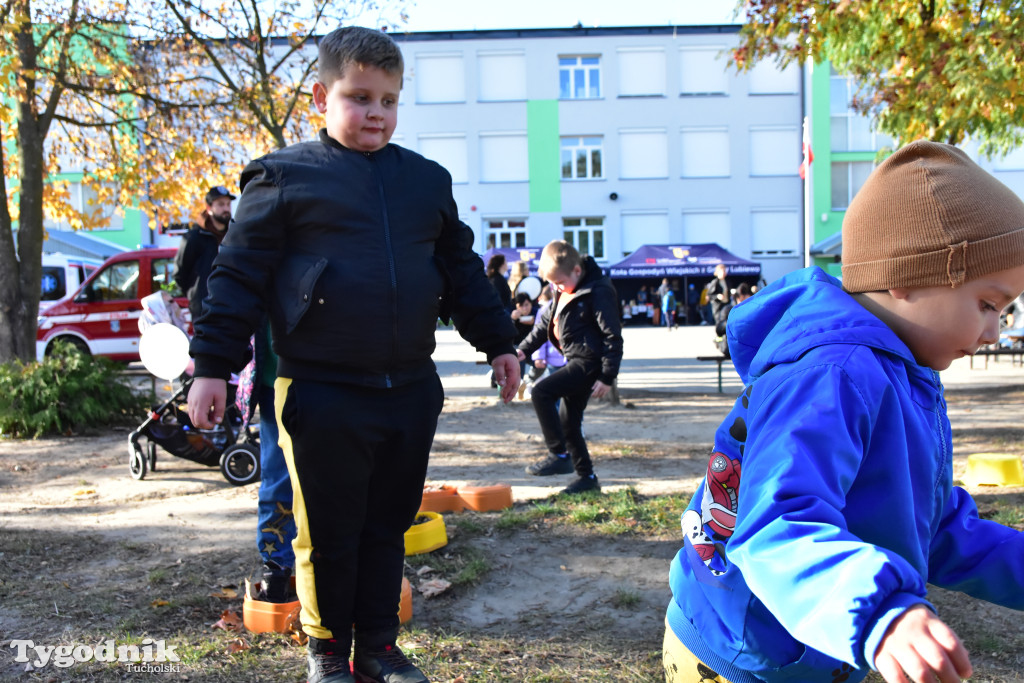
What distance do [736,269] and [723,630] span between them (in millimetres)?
31019

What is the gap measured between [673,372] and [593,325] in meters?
8.28

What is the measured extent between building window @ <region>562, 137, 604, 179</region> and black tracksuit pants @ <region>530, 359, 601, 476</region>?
28768 mm

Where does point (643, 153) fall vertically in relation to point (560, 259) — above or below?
above

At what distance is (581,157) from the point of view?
111 ft

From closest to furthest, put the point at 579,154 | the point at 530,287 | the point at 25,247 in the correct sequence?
1. the point at 25,247
2. the point at 530,287
3. the point at 579,154

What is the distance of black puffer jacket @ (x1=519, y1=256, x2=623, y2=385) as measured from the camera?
557 centimetres

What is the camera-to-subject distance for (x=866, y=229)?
1.51 metres

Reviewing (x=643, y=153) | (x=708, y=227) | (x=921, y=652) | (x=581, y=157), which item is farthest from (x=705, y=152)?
(x=921, y=652)

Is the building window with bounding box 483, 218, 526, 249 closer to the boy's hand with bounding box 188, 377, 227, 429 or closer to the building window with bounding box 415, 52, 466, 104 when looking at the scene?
the building window with bounding box 415, 52, 466, 104

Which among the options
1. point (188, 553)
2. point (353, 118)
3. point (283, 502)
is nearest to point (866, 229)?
point (353, 118)

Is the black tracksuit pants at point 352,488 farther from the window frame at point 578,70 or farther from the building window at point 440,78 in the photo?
the window frame at point 578,70

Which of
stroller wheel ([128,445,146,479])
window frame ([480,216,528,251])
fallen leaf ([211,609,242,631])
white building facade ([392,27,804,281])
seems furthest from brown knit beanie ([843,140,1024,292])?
window frame ([480,216,528,251])

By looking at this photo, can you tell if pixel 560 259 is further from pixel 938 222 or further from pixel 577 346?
pixel 938 222

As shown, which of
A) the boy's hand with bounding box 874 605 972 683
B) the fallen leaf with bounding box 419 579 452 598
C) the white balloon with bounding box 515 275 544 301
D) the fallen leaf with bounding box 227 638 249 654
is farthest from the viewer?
the white balloon with bounding box 515 275 544 301
